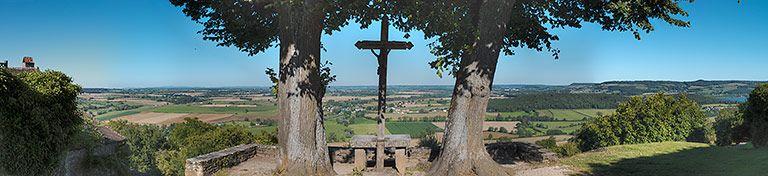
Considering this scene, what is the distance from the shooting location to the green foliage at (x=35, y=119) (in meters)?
12.1

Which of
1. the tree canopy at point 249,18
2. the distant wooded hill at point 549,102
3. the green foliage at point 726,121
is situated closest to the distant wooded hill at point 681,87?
the distant wooded hill at point 549,102

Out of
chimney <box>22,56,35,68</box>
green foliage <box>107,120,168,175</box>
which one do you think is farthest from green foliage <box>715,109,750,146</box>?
green foliage <box>107,120,168,175</box>

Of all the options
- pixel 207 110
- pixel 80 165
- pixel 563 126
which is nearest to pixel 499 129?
pixel 563 126

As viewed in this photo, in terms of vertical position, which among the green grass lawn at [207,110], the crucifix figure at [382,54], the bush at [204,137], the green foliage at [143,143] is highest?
the crucifix figure at [382,54]

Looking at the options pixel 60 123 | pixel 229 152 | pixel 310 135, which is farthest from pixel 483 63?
pixel 60 123

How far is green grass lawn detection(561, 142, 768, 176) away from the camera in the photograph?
10797 mm

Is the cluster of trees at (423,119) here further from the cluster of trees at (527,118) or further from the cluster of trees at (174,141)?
the cluster of trees at (174,141)

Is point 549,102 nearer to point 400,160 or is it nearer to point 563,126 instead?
point 563,126

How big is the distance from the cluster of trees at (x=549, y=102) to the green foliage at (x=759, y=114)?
55468mm

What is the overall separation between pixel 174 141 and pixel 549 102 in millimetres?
55461

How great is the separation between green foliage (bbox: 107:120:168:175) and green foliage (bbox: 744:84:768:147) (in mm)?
44742

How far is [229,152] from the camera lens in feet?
44.2

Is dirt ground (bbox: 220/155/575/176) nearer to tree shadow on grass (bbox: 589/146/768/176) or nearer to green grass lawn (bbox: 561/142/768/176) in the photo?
green grass lawn (bbox: 561/142/768/176)

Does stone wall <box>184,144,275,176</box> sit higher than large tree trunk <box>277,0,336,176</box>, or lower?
lower
